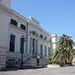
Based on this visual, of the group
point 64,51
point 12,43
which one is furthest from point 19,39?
point 64,51

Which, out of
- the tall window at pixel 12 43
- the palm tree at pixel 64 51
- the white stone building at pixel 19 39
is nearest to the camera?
the white stone building at pixel 19 39

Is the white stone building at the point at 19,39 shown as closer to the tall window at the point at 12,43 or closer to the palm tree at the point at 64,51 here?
the tall window at the point at 12,43

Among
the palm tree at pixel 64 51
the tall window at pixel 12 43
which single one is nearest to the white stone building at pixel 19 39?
the tall window at pixel 12 43

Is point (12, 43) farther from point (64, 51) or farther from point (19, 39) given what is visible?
point (64, 51)

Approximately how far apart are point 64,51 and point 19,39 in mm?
11047

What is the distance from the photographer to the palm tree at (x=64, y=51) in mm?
49669

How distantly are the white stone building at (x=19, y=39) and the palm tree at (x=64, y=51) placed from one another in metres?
6.47

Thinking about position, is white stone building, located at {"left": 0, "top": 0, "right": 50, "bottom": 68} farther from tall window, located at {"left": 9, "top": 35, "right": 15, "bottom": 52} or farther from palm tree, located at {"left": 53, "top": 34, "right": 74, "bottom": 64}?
palm tree, located at {"left": 53, "top": 34, "right": 74, "bottom": 64}

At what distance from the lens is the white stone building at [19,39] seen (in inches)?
1506

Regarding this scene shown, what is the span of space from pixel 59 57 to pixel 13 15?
14579 millimetres

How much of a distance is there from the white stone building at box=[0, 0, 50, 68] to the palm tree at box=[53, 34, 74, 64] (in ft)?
21.2

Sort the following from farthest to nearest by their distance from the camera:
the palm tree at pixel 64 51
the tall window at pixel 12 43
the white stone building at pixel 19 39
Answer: the palm tree at pixel 64 51, the tall window at pixel 12 43, the white stone building at pixel 19 39

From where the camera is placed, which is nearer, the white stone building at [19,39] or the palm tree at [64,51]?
the white stone building at [19,39]

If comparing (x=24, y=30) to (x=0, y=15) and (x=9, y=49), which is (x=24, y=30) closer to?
(x=9, y=49)
